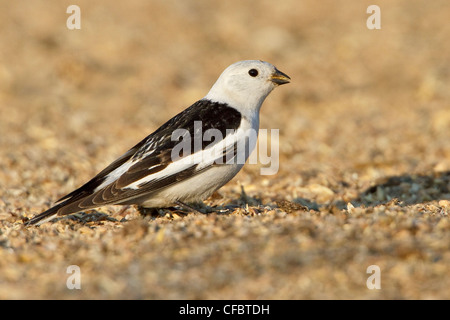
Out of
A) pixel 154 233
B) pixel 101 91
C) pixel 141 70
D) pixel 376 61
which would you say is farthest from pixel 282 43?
pixel 154 233

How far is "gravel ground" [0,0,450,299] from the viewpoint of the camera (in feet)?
13.2

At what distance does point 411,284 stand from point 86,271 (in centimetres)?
210

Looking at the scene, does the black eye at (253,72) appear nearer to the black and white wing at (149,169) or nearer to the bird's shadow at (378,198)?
the black and white wing at (149,169)

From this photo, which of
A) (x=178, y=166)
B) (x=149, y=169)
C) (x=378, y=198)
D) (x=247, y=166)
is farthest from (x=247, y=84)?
(x=247, y=166)

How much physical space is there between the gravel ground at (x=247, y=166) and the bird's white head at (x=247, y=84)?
1.06m

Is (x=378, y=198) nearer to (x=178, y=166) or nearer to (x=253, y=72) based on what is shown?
(x=253, y=72)

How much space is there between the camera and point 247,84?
620 centimetres

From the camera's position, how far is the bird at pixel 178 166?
5.38m

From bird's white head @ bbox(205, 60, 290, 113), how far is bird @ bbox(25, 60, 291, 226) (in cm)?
7

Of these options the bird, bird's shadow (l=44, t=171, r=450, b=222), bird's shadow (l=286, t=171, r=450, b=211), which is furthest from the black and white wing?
bird's shadow (l=286, t=171, r=450, b=211)

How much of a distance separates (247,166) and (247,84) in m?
2.43

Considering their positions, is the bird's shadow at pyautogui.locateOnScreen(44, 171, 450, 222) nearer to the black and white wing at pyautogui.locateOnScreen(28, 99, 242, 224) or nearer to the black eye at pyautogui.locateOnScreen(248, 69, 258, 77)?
the black and white wing at pyautogui.locateOnScreen(28, 99, 242, 224)

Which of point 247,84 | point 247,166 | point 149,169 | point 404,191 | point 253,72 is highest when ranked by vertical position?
point 253,72

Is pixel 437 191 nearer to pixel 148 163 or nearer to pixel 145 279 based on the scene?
pixel 148 163
